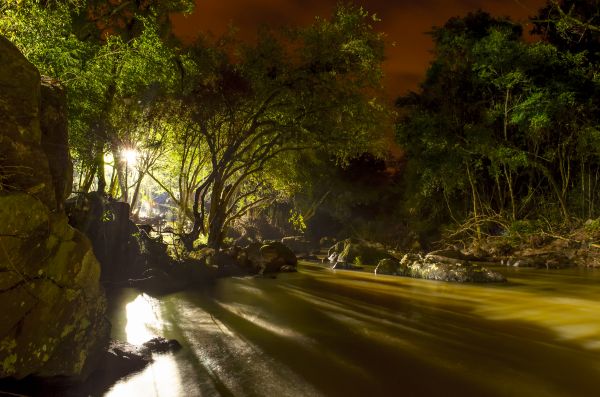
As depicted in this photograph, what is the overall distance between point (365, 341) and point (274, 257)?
38.6 feet

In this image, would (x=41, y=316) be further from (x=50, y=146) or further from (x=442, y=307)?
(x=442, y=307)

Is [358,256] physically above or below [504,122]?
below

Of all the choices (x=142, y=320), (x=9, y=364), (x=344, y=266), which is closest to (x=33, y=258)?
(x=9, y=364)

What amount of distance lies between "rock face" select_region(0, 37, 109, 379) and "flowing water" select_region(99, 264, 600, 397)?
926 mm

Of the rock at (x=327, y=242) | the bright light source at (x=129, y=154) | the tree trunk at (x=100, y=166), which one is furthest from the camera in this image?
the rock at (x=327, y=242)

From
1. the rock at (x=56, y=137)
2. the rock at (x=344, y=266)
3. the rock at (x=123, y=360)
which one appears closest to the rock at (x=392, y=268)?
the rock at (x=344, y=266)

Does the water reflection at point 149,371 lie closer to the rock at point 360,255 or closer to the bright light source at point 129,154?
the bright light source at point 129,154

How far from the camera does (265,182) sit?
2147cm

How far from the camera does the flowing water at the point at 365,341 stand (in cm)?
539

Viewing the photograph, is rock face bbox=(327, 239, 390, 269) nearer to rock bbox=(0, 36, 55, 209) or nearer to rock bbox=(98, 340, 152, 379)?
rock bbox=(98, 340, 152, 379)

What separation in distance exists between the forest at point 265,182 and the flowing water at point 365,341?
9 cm

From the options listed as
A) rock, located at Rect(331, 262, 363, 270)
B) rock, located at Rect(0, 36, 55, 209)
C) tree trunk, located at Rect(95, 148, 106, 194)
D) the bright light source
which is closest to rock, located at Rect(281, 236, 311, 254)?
rock, located at Rect(331, 262, 363, 270)

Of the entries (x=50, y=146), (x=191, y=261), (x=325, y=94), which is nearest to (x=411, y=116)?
(x=325, y=94)

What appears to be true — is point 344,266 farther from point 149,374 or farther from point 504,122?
point 149,374
